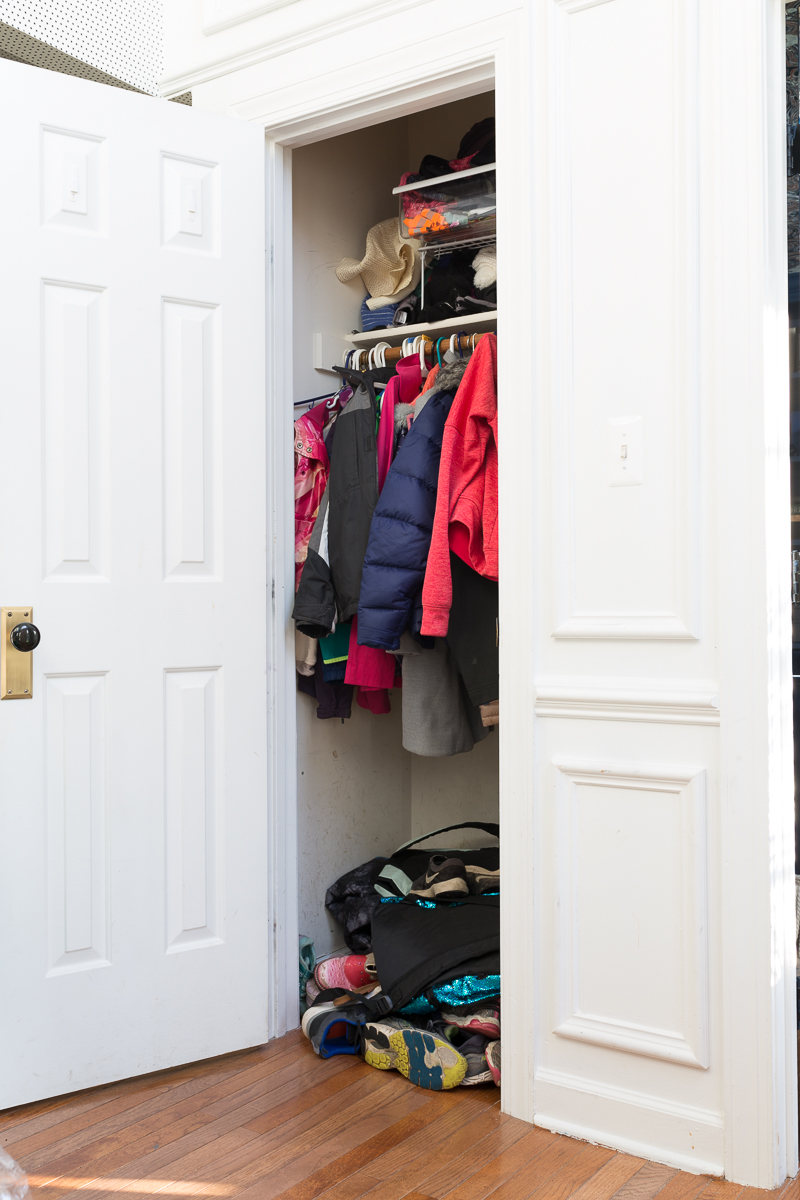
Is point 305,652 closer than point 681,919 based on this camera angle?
No

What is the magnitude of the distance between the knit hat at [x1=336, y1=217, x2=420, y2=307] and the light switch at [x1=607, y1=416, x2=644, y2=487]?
1.24 meters

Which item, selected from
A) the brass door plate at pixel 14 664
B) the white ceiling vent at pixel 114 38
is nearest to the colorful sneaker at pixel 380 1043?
the brass door plate at pixel 14 664

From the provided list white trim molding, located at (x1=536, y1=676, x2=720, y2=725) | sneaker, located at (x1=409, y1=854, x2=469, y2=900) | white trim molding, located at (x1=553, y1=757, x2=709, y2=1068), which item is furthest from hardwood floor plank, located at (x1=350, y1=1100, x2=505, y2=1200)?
white trim molding, located at (x1=536, y1=676, x2=720, y2=725)

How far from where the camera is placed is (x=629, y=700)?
184 centimetres

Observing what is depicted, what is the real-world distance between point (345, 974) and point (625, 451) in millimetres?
1504

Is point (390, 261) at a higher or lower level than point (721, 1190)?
higher

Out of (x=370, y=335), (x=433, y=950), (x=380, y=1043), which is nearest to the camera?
(x=380, y=1043)

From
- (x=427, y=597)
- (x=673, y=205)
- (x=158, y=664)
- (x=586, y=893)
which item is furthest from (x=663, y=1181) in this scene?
(x=673, y=205)

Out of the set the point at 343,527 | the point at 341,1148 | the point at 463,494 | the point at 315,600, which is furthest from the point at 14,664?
the point at 341,1148

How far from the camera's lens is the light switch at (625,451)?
6.07 feet

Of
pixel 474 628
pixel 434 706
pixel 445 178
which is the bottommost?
pixel 434 706

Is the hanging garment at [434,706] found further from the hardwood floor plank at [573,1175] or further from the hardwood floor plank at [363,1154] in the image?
the hardwood floor plank at [573,1175]

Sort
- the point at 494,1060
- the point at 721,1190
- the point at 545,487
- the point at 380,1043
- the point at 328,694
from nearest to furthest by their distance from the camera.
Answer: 1. the point at 721,1190
2. the point at 545,487
3. the point at 494,1060
4. the point at 380,1043
5. the point at 328,694

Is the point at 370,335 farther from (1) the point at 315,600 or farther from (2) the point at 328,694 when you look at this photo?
(2) the point at 328,694
